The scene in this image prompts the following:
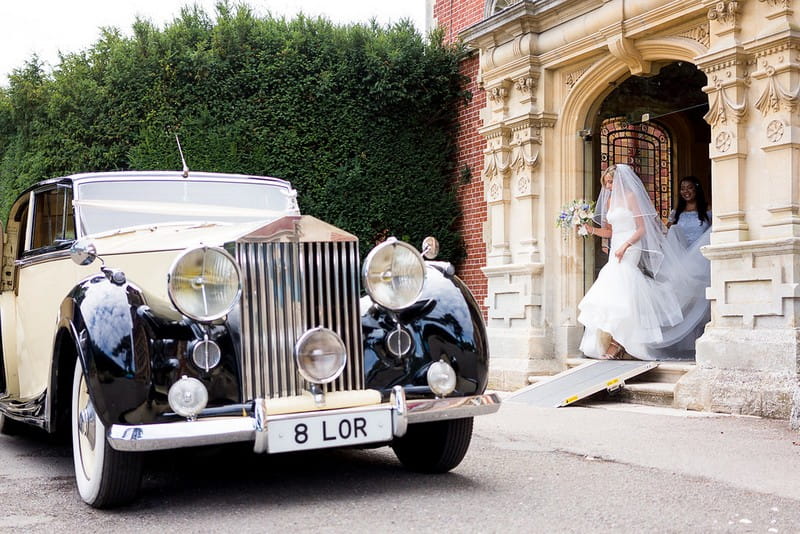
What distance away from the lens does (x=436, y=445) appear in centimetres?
446

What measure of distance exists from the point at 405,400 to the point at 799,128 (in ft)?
16.0

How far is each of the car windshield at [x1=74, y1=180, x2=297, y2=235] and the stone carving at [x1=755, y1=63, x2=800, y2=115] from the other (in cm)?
424

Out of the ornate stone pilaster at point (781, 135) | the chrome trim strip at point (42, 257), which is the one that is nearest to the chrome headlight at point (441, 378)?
the chrome trim strip at point (42, 257)

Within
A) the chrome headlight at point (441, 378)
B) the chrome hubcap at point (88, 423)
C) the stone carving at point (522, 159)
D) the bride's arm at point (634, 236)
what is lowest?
the chrome hubcap at point (88, 423)

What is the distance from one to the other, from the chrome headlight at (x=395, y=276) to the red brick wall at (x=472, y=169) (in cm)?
746

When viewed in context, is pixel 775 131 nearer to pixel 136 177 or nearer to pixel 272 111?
pixel 136 177

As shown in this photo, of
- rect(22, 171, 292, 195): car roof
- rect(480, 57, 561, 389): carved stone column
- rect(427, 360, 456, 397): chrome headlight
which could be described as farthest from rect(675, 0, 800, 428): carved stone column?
rect(22, 171, 292, 195): car roof

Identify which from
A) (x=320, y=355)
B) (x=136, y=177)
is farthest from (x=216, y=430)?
(x=136, y=177)

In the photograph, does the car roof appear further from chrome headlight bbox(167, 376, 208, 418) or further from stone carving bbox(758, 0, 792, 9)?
stone carving bbox(758, 0, 792, 9)

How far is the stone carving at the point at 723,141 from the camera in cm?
741

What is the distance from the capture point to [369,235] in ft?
38.0

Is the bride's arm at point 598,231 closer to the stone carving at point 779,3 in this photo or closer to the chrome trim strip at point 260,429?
the stone carving at point 779,3

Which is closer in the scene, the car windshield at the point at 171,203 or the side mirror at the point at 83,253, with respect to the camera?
the side mirror at the point at 83,253

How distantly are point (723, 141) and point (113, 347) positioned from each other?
19.1 feet
